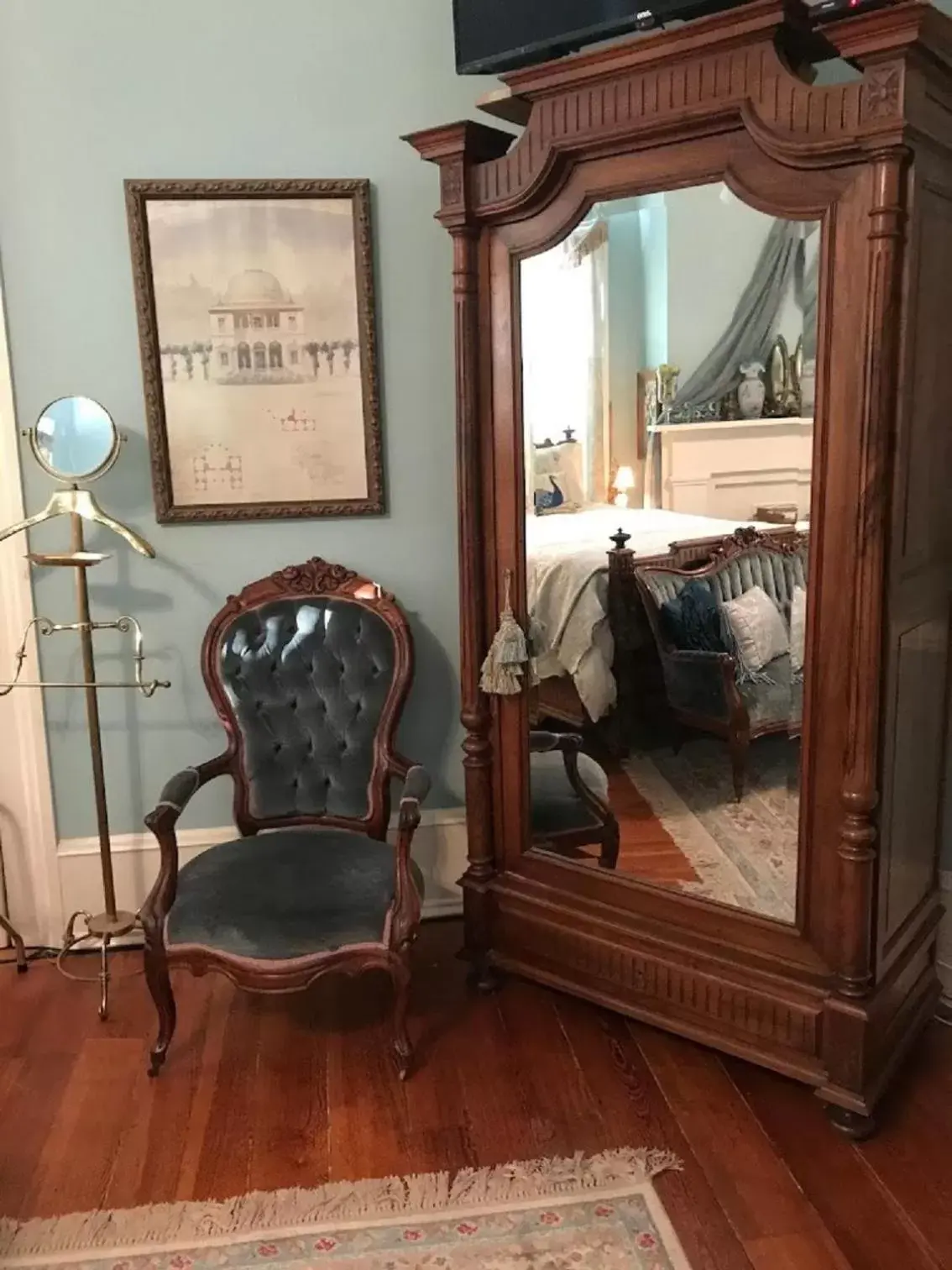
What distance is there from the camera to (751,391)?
2086 mm

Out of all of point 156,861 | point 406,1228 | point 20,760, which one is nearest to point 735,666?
point 406,1228

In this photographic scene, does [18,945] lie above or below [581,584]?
below

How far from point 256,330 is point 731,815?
1625mm

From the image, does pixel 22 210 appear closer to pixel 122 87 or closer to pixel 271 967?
pixel 122 87

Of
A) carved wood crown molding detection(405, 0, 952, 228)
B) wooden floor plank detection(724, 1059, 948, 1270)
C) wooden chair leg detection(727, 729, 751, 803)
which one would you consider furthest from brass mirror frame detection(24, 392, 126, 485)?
wooden floor plank detection(724, 1059, 948, 1270)

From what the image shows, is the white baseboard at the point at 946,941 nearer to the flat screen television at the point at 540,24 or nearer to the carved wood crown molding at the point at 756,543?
the carved wood crown molding at the point at 756,543

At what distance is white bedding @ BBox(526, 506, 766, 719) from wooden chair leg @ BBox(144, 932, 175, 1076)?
102cm

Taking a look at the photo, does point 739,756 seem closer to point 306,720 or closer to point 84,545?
point 306,720

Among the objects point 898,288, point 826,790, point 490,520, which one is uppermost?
point 898,288

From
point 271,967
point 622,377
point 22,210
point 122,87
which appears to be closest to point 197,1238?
point 271,967

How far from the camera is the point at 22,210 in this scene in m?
2.59

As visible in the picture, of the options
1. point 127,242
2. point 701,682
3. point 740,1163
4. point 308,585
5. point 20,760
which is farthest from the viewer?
point 20,760

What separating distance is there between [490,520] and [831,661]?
2.67 ft

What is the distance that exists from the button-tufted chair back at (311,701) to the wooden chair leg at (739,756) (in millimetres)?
830
